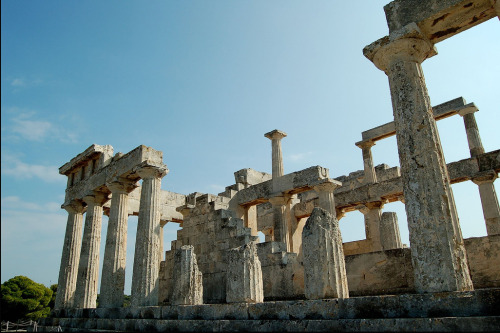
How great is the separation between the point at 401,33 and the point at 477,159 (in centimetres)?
1226

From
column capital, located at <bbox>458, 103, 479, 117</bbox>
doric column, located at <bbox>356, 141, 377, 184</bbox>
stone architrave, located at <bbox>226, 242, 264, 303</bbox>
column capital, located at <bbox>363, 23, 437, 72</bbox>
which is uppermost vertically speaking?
column capital, located at <bbox>458, 103, 479, 117</bbox>

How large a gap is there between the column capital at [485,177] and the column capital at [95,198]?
54.3ft

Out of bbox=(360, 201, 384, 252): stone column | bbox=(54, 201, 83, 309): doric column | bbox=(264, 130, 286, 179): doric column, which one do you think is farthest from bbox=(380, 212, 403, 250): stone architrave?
bbox=(54, 201, 83, 309): doric column

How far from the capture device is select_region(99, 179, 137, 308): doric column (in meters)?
13.4

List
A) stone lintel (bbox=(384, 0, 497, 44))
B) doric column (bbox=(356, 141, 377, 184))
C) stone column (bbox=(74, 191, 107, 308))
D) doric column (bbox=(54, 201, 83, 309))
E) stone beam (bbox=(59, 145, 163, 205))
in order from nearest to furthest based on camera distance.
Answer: stone lintel (bbox=(384, 0, 497, 44))
stone beam (bbox=(59, 145, 163, 205))
stone column (bbox=(74, 191, 107, 308))
doric column (bbox=(54, 201, 83, 309))
doric column (bbox=(356, 141, 377, 184))

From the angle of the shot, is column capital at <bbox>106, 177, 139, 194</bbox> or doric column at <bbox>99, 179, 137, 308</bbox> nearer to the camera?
doric column at <bbox>99, 179, 137, 308</bbox>

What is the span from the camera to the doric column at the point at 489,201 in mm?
16891

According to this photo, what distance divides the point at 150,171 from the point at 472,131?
51.2 ft

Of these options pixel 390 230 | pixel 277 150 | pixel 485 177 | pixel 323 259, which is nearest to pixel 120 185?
pixel 277 150

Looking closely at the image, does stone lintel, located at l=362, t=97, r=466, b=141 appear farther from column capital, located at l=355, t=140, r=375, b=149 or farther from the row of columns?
the row of columns

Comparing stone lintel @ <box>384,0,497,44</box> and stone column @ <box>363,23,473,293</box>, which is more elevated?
stone lintel @ <box>384,0,497,44</box>

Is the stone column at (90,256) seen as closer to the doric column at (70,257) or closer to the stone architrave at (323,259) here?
the doric column at (70,257)

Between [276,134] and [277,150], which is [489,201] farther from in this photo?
[276,134]

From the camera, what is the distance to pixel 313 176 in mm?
17156
